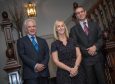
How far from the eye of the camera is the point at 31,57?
10.7 feet

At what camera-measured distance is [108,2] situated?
432 cm

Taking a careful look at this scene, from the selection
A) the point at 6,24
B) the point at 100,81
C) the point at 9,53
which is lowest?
the point at 100,81

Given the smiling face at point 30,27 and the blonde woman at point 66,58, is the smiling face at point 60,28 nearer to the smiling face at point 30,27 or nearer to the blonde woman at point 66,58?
the blonde woman at point 66,58

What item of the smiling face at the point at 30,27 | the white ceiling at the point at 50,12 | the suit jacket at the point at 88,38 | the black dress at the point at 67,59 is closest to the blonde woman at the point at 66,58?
the black dress at the point at 67,59

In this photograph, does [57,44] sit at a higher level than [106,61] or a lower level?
higher

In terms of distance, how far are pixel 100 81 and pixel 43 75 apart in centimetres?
72

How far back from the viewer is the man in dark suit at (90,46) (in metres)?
3.27

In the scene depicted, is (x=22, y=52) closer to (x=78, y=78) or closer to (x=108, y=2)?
(x=78, y=78)

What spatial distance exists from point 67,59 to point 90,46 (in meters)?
0.37

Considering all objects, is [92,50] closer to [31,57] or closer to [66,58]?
[66,58]

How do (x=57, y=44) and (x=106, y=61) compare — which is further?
(x=106, y=61)

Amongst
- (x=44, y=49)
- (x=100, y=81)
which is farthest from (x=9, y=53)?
(x=100, y=81)

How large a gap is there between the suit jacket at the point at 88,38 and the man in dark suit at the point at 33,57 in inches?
17.6

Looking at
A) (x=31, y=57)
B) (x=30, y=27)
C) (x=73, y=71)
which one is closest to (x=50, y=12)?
(x=30, y=27)
